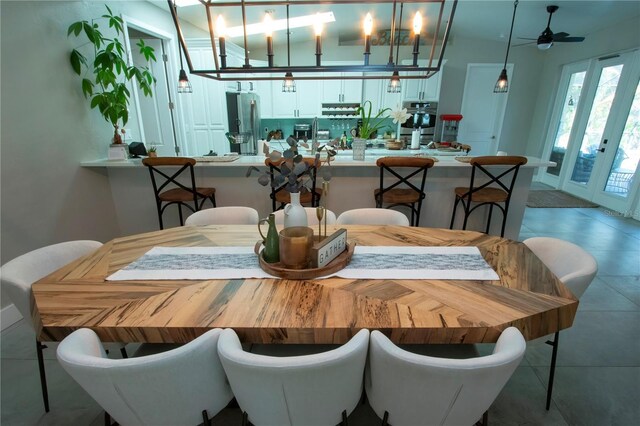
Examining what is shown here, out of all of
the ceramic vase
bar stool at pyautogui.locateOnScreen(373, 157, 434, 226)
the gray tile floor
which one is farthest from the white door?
the ceramic vase

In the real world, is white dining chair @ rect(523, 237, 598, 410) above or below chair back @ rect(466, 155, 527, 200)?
below

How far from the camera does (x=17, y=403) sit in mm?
1548

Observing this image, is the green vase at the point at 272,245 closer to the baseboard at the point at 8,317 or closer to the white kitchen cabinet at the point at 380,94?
the baseboard at the point at 8,317

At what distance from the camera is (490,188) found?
287cm

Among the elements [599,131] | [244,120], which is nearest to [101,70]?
[244,120]

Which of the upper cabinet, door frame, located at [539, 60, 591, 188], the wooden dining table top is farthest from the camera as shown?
the upper cabinet

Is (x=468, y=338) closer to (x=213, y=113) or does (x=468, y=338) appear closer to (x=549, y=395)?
(x=549, y=395)

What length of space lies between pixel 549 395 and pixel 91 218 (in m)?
3.66

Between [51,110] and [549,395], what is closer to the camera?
[549,395]

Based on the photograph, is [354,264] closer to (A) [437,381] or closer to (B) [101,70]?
A: (A) [437,381]

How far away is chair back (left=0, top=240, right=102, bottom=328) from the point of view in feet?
4.07

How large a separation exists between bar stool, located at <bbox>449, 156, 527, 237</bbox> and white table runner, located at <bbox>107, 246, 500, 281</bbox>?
1325 millimetres

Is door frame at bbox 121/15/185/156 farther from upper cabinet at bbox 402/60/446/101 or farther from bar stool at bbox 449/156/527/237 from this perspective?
upper cabinet at bbox 402/60/446/101

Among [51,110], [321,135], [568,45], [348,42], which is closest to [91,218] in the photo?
[51,110]
